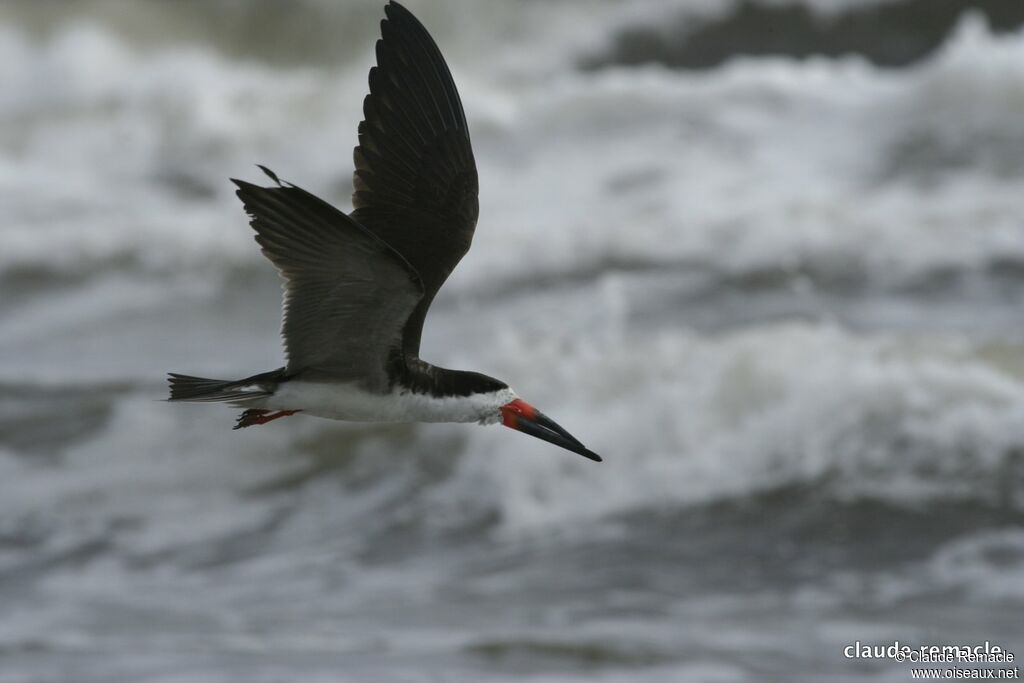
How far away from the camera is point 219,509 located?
31.1 feet

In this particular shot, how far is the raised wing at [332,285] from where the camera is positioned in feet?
13.8

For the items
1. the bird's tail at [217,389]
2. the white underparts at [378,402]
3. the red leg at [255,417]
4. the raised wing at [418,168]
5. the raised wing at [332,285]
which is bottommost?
the bird's tail at [217,389]

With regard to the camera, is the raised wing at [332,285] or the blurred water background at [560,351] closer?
the raised wing at [332,285]

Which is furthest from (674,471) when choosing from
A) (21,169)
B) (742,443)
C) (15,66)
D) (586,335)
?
(15,66)

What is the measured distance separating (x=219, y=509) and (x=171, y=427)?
126cm

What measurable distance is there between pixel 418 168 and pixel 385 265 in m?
0.86

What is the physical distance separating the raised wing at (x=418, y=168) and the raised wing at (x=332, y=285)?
46 cm

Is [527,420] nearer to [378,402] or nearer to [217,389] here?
[378,402]

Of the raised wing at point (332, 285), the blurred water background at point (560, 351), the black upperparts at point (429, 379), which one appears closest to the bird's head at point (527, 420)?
the black upperparts at point (429, 379)

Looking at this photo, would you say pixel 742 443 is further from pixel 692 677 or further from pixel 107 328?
pixel 107 328

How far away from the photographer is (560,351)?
10.9m

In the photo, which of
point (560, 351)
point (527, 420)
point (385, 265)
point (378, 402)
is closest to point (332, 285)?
point (385, 265)

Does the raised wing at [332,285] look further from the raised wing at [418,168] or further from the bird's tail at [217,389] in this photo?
the raised wing at [418,168]

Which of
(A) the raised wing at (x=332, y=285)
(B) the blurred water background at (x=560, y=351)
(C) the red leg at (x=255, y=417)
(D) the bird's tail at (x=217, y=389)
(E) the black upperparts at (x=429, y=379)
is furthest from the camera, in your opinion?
(B) the blurred water background at (x=560, y=351)
